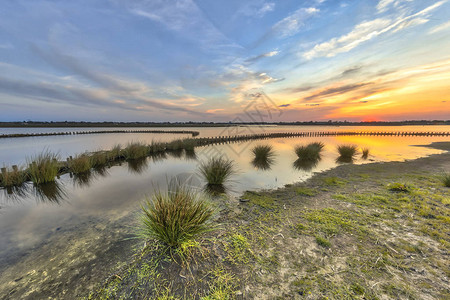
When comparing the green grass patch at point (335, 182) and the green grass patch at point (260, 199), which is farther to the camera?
the green grass patch at point (335, 182)

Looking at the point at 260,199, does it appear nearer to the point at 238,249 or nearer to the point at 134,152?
the point at 238,249

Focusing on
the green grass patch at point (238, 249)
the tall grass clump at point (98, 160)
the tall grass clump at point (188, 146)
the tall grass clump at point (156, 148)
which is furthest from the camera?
the tall grass clump at point (188, 146)

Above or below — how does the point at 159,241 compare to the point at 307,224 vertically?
above

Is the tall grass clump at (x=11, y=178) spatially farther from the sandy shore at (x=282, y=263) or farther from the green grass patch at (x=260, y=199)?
the green grass patch at (x=260, y=199)

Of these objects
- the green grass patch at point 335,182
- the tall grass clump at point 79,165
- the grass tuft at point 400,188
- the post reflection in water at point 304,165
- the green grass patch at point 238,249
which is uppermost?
the tall grass clump at point 79,165

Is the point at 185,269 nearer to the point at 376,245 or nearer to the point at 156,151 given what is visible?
the point at 376,245

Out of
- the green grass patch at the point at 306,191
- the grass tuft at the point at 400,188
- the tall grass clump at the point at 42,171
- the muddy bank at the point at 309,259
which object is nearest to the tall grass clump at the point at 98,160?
the tall grass clump at the point at 42,171

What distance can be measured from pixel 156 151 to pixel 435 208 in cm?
2216

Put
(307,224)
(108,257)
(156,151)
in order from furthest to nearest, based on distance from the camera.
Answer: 1. (156,151)
2. (307,224)
3. (108,257)

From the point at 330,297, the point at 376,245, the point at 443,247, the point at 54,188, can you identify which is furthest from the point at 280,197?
the point at 54,188

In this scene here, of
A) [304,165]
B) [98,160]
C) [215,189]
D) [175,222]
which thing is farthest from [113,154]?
[304,165]

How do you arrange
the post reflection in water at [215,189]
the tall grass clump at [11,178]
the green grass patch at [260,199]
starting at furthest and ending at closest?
1. the tall grass clump at [11,178]
2. the post reflection in water at [215,189]
3. the green grass patch at [260,199]

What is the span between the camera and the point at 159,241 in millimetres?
3639

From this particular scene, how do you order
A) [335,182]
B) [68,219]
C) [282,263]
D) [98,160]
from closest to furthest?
[282,263], [68,219], [335,182], [98,160]
